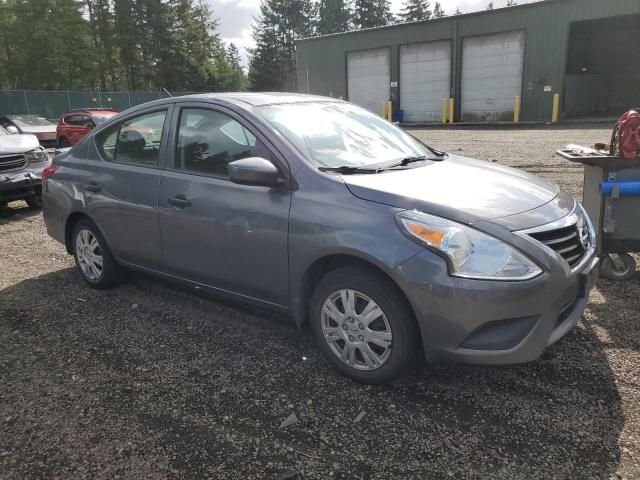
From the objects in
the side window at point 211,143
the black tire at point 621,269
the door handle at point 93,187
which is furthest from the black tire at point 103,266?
the black tire at point 621,269

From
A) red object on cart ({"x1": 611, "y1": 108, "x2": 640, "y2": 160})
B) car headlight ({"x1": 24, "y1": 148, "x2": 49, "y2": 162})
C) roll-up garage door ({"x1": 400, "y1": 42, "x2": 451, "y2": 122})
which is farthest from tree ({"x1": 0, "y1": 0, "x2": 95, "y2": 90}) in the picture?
red object on cart ({"x1": 611, "y1": 108, "x2": 640, "y2": 160})

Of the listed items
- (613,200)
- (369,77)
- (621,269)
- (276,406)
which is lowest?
(276,406)

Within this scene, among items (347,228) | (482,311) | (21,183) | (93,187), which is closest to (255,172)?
(347,228)

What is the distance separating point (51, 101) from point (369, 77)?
19117 mm

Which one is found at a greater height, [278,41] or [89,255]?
[278,41]

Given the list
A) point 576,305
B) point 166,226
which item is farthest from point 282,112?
point 576,305

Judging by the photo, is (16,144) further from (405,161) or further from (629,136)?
(629,136)

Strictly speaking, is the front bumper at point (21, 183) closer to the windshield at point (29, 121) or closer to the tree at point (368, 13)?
the windshield at point (29, 121)

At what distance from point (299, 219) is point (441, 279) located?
953 millimetres

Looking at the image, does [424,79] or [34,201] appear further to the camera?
[424,79]

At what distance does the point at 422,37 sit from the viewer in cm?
2811

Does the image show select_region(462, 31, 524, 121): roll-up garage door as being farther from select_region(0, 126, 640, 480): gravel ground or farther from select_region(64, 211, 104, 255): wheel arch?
select_region(64, 211, 104, 255): wheel arch

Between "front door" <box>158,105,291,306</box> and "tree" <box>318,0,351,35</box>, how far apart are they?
7506cm

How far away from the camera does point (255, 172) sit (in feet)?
10.4
